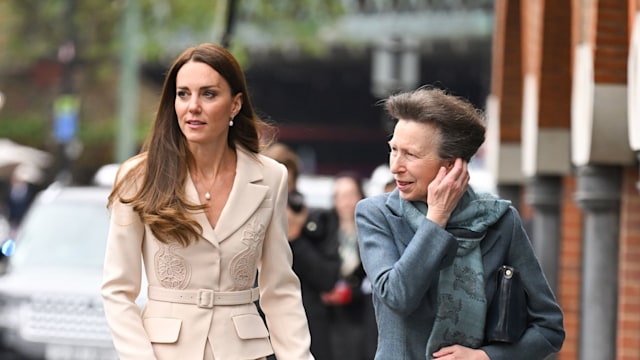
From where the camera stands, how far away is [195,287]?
5.58 m

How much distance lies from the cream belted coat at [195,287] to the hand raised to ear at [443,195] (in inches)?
36.3

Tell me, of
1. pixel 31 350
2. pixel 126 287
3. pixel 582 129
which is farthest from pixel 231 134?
pixel 31 350

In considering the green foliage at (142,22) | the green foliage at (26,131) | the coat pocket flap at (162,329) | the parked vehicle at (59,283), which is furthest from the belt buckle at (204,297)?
the green foliage at (26,131)

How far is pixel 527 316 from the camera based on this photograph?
514cm

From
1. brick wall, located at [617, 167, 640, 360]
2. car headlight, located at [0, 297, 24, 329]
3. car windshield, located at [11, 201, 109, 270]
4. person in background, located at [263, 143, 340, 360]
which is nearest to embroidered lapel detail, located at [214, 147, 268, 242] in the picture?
person in background, located at [263, 143, 340, 360]

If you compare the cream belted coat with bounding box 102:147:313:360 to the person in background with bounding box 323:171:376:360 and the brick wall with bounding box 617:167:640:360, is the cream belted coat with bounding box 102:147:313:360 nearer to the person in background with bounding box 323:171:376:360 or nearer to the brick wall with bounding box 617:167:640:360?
the brick wall with bounding box 617:167:640:360

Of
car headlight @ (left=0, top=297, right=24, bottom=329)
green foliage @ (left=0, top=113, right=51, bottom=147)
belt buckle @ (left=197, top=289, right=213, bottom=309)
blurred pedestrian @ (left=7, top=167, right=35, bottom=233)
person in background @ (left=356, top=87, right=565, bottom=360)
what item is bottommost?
blurred pedestrian @ (left=7, top=167, right=35, bottom=233)

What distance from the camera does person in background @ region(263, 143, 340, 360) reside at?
30.6 ft

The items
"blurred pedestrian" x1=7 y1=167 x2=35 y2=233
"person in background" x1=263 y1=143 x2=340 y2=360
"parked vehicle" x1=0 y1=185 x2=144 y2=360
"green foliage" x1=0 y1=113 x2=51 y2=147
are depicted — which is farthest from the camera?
"green foliage" x1=0 y1=113 x2=51 y2=147

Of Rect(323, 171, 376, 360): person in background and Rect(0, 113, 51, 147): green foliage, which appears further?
Rect(0, 113, 51, 147): green foliage

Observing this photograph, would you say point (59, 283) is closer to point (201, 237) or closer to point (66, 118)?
point (201, 237)

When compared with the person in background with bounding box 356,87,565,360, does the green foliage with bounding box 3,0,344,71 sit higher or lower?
higher

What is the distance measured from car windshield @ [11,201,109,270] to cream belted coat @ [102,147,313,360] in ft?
24.7

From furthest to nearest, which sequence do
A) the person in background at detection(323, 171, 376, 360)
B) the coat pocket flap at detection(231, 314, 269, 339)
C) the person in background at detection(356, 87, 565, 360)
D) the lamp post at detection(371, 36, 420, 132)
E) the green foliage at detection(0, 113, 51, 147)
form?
1. the green foliage at detection(0, 113, 51, 147)
2. the lamp post at detection(371, 36, 420, 132)
3. the person in background at detection(323, 171, 376, 360)
4. the coat pocket flap at detection(231, 314, 269, 339)
5. the person in background at detection(356, 87, 565, 360)
